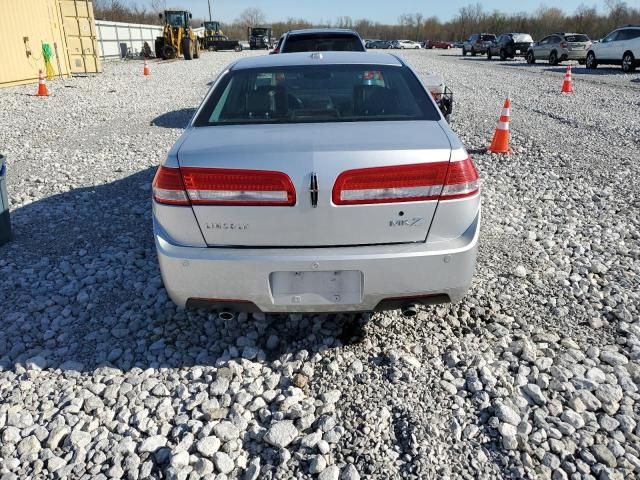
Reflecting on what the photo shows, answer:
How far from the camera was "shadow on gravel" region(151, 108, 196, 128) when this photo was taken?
10.2 meters

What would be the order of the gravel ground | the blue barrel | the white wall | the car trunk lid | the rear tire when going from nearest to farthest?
the gravel ground, the car trunk lid, the blue barrel, the rear tire, the white wall

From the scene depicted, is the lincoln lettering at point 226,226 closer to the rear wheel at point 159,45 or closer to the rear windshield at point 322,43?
the rear windshield at point 322,43

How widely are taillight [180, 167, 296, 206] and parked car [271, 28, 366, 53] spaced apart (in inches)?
287

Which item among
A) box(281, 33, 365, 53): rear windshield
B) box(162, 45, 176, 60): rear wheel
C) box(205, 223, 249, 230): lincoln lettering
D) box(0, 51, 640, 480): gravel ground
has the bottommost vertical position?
box(0, 51, 640, 480): gravel ground

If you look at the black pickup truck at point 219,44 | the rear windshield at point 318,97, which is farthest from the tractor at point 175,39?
the rear windshield at point 318,97

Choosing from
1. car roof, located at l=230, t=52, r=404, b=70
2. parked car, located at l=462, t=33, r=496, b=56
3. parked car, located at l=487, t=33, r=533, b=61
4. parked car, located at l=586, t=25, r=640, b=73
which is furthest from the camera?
parked car, located at l=462, t=33, r=496, b=56

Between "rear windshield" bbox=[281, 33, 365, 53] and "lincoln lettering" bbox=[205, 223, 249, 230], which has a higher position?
"rear windshield" bbox=[281, 33, 365, 53]

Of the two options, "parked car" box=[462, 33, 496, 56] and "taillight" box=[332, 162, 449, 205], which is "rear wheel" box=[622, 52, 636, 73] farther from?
"taillight" box=[332, 162, 449, 205]

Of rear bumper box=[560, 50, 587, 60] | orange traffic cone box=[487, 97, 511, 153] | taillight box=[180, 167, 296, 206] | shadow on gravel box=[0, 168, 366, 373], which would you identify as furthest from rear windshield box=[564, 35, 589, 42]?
taillight box=[180, 167, 296, 206]

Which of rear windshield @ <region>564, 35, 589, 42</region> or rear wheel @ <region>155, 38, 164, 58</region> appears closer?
rear windshield @ <region>564, 35, 589, 42</region>

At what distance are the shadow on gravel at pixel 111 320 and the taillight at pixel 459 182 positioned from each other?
3.55 feet

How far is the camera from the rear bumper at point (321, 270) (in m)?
2.46

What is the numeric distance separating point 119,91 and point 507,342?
633 inches

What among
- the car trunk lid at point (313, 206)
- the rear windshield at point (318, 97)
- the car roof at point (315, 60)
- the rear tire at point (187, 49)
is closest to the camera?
the car trunk lid at point (313, 206)
